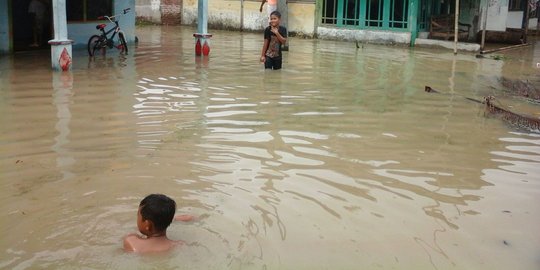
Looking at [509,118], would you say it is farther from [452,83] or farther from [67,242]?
[67,242]

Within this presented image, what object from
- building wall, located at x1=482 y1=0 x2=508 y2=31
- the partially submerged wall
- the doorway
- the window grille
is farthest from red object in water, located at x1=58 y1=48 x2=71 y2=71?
building wall, located at x1=482 y1=0 x2=508 y2=31

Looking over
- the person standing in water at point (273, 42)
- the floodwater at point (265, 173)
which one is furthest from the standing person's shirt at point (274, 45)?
the floodwater at point (265, 173)

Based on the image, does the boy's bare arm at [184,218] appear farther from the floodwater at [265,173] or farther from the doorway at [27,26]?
the doorway at [27,26]

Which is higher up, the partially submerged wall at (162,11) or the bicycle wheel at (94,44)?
the partially submerged wall at (162,11)

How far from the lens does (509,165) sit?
5980 mm

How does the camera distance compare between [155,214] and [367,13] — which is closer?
[155,214]

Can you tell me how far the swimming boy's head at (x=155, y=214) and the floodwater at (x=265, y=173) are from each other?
0.60 feet

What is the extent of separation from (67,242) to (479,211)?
3173 millimetres

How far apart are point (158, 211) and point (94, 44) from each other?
35.5 feet

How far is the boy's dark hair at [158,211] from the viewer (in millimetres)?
3666

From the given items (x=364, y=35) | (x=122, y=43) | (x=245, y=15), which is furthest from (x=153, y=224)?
(x=245, y=15)

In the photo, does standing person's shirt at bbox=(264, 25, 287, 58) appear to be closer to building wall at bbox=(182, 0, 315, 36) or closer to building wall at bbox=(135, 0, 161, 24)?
building wall at bbox=(182, 0, 315, 36)

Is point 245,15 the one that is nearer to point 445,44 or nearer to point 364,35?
point 364,35

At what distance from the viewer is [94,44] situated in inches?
535
